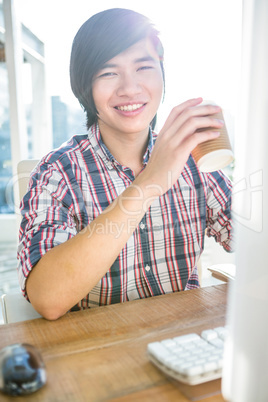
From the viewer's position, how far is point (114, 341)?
59 centimetres

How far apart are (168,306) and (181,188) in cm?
50

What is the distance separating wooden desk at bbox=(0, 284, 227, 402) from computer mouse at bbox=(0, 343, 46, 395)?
11 mm

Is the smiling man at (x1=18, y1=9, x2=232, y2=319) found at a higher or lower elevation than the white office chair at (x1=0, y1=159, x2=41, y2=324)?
higher

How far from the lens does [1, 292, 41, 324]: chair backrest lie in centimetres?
86

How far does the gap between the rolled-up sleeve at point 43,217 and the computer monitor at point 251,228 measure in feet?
1.78

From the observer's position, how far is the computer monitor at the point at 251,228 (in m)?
0.28

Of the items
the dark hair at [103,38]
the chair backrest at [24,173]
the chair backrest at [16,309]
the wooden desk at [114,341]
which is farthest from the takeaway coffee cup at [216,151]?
the chair backrest at [24,173]

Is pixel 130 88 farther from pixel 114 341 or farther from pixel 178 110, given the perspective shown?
pixel 114 341

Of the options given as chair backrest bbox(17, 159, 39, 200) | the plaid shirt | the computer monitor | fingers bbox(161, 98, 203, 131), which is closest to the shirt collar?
the plaid shirt

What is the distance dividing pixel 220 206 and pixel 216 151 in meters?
0.54

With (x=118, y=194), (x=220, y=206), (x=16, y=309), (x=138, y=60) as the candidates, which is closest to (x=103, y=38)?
(x=138, y=60)

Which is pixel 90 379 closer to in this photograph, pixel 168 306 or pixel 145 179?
pixel 168 306

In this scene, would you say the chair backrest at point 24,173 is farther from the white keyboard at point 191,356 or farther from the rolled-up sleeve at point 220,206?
the white keyboard at point 191,356

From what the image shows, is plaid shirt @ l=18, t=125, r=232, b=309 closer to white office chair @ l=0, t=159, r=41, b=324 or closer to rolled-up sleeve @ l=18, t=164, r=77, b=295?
rolled-up sleeve @ l=18, t=164, r=77, b=295
